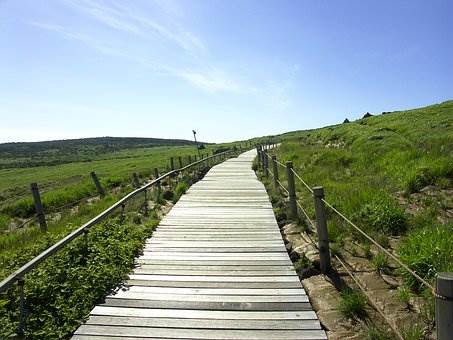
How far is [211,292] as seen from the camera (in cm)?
529

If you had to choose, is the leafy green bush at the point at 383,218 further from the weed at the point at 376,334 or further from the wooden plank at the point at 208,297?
the weed at the point at 376,334


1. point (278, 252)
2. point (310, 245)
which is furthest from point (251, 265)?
point (310, 245)

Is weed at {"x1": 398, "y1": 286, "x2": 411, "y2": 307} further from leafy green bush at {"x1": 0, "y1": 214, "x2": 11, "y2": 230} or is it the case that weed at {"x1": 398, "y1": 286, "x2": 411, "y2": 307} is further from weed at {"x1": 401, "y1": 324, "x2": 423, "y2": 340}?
leafy green bush at {"x1": 0, "y1": 214, "x2": 11, "y2": 230}

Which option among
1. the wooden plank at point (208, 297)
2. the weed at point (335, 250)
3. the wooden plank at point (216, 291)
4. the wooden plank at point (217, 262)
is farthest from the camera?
the wooden plank at point (217, 262)

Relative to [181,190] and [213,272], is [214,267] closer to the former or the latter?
[213,272]

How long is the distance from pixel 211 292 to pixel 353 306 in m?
1.92

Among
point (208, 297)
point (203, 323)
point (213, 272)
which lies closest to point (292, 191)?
point (213, 272)

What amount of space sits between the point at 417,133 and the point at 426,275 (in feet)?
56.3

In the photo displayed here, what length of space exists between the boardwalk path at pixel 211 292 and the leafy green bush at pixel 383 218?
1.76m

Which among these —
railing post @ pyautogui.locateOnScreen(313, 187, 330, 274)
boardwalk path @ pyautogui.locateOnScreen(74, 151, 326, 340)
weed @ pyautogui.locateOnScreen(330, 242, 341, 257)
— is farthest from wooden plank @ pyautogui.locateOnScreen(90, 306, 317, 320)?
weed @ pyautogui.locateOnScreen(330, 242, 341, 257)

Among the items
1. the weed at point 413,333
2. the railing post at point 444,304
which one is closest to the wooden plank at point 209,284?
the weed at point 413,333

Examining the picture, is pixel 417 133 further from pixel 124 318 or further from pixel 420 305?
pixel 124 318

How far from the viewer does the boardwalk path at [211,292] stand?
4293mm

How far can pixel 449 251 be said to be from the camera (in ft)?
16.3
